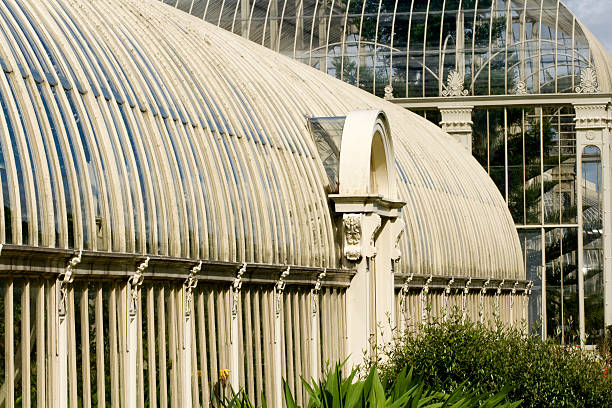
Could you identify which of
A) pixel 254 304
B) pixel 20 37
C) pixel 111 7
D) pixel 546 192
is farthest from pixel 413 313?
pixel 546 192

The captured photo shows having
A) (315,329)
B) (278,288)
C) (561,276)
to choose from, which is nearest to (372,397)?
(278,288)

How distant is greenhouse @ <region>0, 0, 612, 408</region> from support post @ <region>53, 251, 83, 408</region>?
22 millimetres

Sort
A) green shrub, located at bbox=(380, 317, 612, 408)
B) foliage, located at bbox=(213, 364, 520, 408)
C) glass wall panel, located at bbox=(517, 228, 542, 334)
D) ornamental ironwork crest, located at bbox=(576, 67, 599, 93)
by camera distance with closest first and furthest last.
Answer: foliage, located at bbox=(213, 364, 520, 408), green shrub, located at bbox=(380, 317, 612, 408), ornamental ironwork crest, located at bbox=(576, 67, 599, 93), glass wall panel, located at bbox=(517, 228, 542, 334)

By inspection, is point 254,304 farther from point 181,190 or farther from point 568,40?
point 568,40

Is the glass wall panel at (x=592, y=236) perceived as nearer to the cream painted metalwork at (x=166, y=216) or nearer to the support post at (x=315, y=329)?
the cream painted metalwork at (x=166, y=216)

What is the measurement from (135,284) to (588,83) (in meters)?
29.9

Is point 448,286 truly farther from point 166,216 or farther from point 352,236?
point 166,216

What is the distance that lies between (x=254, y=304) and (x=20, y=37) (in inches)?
226

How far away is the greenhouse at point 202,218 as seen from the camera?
13.6 metres

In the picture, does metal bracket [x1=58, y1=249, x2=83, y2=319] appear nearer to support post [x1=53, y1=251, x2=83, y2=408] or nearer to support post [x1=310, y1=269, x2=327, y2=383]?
support post [x1=53, y1=251, x2=83, y2=408]

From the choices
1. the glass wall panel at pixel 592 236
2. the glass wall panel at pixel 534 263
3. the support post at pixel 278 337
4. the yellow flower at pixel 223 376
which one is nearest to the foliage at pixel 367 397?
the yellow flower at pixel 223 376

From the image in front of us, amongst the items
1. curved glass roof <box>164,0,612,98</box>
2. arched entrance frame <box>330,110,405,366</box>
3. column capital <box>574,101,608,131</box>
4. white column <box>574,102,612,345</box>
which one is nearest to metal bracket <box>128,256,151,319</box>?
arched entrance frame <box>330,110,405,366</box>

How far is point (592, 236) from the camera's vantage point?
43.4 meters

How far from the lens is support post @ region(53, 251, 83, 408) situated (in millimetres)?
13367
